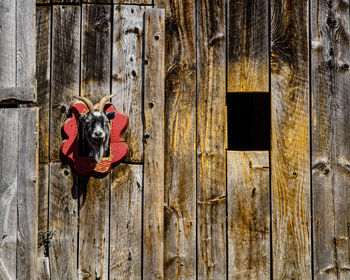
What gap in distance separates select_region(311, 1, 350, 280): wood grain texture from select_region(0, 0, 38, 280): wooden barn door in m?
2.00

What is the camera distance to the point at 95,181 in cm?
319

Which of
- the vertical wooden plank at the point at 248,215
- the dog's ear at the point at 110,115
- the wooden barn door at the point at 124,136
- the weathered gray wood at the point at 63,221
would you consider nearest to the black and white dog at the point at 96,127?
the dog's ear at the point at 110,115

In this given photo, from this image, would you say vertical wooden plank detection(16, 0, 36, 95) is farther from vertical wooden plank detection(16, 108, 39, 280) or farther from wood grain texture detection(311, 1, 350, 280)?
wood grain texture detection(311, 1, 350, 280)

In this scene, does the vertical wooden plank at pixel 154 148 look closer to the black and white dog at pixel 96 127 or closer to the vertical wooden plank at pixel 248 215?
the black and white dog at pixel 96 127

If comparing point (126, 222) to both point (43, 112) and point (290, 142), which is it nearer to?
point (43, 112)

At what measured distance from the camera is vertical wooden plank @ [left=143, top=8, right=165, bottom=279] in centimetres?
312

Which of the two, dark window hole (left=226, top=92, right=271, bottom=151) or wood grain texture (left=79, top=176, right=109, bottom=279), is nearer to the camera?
wood grain texture (left=79, top=176, right=109, bottom=279)

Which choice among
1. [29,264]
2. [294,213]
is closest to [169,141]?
[294,213]

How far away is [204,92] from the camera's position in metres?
3.25

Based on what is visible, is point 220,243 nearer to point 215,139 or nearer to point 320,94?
point 215,139

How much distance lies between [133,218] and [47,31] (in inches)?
58.8

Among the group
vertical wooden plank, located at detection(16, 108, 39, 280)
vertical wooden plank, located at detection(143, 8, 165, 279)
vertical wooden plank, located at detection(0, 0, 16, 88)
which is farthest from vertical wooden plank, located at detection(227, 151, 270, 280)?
vertical wooden plank, located at detection(0, 0, 16, 88)

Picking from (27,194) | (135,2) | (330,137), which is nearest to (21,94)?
(27,194)

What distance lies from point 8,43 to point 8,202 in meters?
1.12
